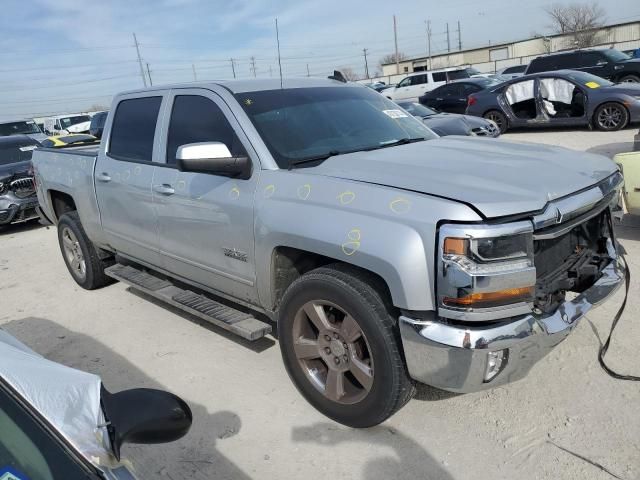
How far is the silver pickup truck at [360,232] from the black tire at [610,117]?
9.81 metres

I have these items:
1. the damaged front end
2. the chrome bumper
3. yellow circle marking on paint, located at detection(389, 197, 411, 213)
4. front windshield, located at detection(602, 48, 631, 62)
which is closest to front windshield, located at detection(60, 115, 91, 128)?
the damaged front end

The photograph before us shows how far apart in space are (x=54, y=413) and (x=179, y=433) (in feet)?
1.20

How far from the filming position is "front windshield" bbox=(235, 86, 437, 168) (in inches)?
136

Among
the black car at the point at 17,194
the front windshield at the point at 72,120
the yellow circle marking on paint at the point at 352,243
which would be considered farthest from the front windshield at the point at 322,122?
the front windshield at the point at 72,120

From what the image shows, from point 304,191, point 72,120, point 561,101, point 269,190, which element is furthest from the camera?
point 72,120

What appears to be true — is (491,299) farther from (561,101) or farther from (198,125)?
(561,101)

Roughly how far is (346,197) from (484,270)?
0.80 meters

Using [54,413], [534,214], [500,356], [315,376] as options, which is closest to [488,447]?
[500,356]

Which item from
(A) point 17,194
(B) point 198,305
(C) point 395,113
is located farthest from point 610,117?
(A) point 17,194

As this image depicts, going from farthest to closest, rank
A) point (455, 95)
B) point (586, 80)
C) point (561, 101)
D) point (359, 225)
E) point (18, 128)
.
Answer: point (455, 95) → point (18, 128) → point (561, 101) → point (586, 80) → point (359, 225)

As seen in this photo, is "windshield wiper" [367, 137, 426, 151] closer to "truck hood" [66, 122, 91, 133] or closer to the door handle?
the door handle

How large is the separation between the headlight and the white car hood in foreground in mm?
1505

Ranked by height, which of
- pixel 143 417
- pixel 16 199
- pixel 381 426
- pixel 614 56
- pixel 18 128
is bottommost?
pixel 381 426

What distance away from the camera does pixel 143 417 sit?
158 cm
